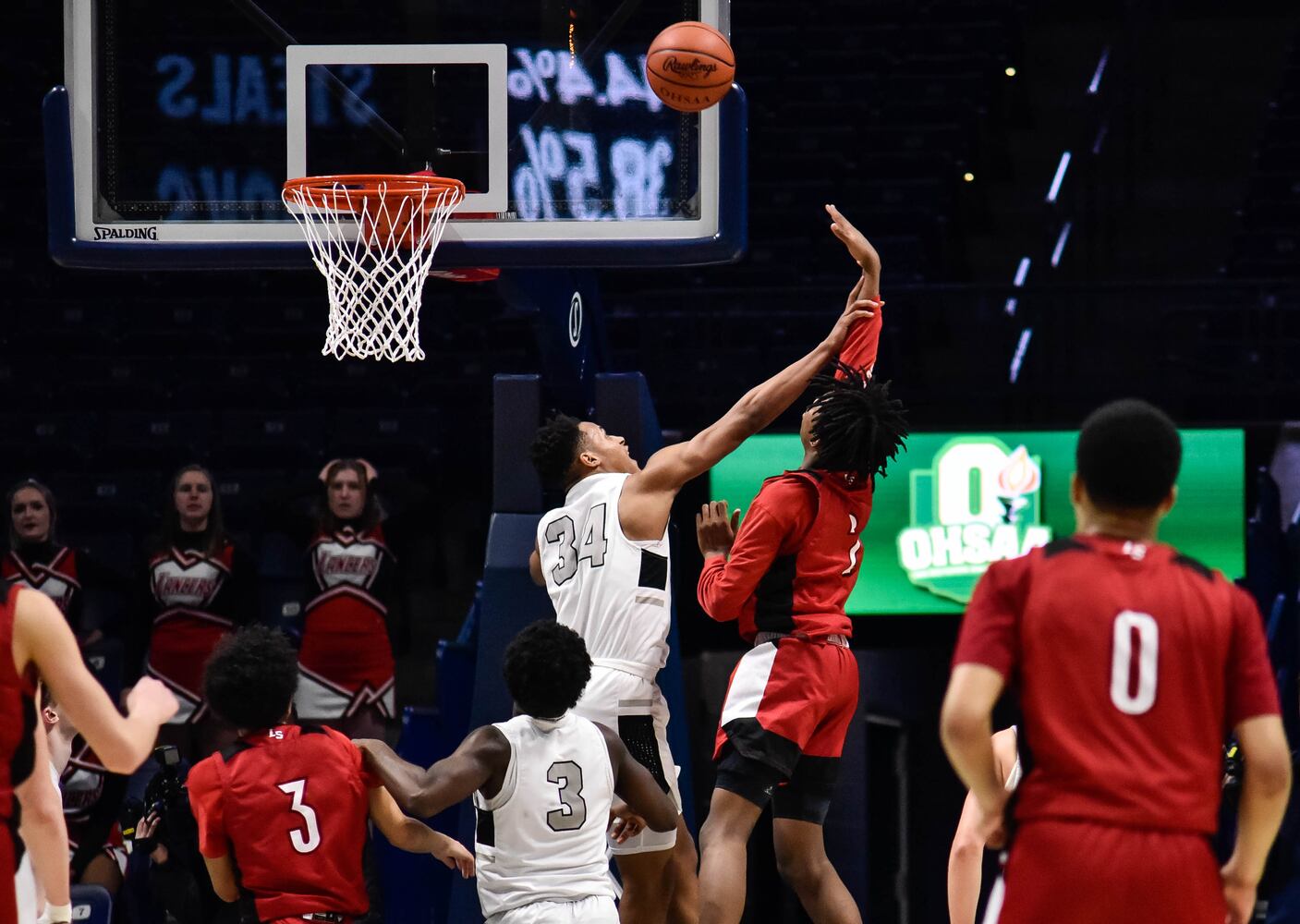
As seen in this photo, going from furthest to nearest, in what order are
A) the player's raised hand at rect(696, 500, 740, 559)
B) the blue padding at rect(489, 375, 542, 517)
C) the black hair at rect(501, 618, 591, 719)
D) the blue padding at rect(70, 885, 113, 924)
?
the blue padding at rect(70, 885, 113, 924), the blue padding at rect(489, 375, 542, 517), the player's raised hand at rect(696, 500, 740, 559), the black hair at rect(501, 618, 591, 719)

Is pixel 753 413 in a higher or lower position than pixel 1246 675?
higher

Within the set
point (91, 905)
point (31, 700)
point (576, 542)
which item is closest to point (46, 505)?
point (91, 905)

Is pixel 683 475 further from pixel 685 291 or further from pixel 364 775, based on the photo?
pixel 685 291

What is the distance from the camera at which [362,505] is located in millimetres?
9188

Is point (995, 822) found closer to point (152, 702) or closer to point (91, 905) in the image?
point (152, 702)

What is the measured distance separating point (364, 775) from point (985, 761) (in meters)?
1.93

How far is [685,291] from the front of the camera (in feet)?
34.9

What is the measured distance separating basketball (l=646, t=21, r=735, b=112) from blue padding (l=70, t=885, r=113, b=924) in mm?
4459

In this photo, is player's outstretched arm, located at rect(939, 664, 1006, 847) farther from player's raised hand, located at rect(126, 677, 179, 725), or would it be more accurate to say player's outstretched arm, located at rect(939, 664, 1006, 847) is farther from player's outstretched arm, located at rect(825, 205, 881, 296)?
player's outstretched arm, located at rect(825, 205, 881, 296)

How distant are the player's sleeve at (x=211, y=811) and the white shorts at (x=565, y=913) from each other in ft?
2.52

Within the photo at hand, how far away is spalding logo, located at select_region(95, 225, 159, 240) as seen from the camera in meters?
6.29

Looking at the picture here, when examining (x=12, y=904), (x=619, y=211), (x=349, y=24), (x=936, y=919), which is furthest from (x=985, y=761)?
(x=936, y=919)

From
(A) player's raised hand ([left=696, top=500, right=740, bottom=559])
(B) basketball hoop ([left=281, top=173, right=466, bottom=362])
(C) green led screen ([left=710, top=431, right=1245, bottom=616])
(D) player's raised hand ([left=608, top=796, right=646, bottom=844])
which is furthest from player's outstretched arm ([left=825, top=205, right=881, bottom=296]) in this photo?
(C) green led screen ([left=710, top=431, right=1245, bottom=616])

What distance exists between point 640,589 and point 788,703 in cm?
72
